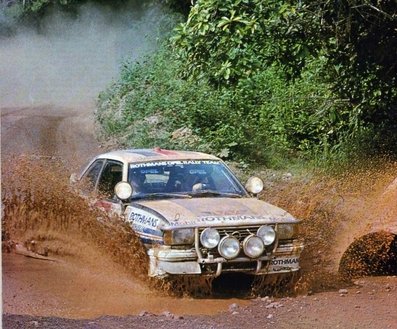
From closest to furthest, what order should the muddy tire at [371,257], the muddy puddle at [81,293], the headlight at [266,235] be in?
the muddy puddle at [81,293] < the headlight at [266,235] < the muddy tire at [371,257]

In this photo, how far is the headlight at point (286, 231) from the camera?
5221 millimetres

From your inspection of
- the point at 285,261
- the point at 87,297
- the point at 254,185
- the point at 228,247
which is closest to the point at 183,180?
the point at 254,185

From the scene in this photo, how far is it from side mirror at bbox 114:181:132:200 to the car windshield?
0.03m

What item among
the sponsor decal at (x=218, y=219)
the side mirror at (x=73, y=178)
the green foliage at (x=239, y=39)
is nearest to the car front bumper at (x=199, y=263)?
the sponsor decal at (x=218, y=219)

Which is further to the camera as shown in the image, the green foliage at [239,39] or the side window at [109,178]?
the green foliage at [239,39]

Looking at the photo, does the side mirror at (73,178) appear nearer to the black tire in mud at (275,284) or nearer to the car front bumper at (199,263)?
the car front bumper at (199,263)

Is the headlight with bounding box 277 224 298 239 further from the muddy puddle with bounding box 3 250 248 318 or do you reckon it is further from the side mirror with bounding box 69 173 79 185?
the side mirror with bounding box 69 173 79 185

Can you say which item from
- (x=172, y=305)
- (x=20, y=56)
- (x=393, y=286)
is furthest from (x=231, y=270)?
(x=20, y=56)

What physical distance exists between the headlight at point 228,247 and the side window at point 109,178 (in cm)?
64

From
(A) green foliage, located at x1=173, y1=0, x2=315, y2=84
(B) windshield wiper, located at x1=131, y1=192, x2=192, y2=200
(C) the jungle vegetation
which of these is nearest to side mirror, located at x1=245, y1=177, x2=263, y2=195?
(C) the jungle vegetation

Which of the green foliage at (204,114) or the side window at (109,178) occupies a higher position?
the green foliage at (204,114)

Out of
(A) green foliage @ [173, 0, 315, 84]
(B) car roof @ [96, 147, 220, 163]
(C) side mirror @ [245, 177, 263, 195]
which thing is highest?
(A) green foliage @ [173, 0, 315, 84]

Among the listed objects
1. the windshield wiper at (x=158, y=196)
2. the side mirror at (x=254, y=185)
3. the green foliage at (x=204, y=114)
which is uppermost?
the green foliage at (x=204, y=114)

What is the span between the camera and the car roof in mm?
5246
